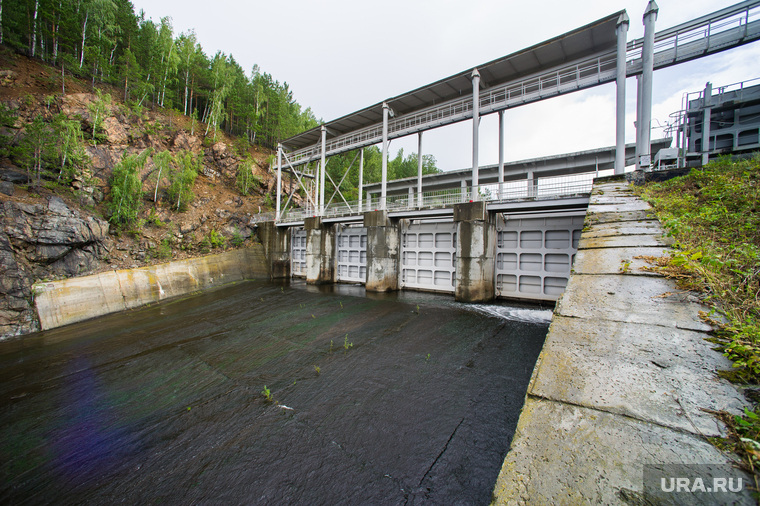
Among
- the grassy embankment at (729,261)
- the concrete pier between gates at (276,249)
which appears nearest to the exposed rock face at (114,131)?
the concrete pier between gates at (276,249)

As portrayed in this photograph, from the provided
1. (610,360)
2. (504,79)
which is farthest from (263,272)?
(610,360)

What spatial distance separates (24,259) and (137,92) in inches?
874

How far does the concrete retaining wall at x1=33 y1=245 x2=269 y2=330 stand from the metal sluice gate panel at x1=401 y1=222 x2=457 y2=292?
1267cm

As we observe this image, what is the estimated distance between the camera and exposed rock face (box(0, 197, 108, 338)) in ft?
33.8

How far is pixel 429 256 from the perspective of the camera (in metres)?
14.9

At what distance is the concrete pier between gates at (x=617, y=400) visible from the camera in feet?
4.14

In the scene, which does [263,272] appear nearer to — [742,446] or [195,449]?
[195,449]

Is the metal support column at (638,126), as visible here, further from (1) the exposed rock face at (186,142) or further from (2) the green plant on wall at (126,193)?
(1) the exposed rock face at (186,142)

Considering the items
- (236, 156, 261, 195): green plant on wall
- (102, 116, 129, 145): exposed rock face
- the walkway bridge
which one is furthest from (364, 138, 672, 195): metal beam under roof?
(102, 116, 129, 145): exposed rock face

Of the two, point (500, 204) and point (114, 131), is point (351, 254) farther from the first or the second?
point (114, 131)

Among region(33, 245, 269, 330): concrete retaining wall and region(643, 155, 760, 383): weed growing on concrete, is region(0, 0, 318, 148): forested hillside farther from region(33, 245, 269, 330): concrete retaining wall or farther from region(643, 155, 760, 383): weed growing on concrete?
region(643, 155, 760, 383): weed growing on concrete

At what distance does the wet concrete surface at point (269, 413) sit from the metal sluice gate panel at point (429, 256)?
200 inches

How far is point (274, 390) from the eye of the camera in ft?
18.0

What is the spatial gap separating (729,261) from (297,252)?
73.9 feet
